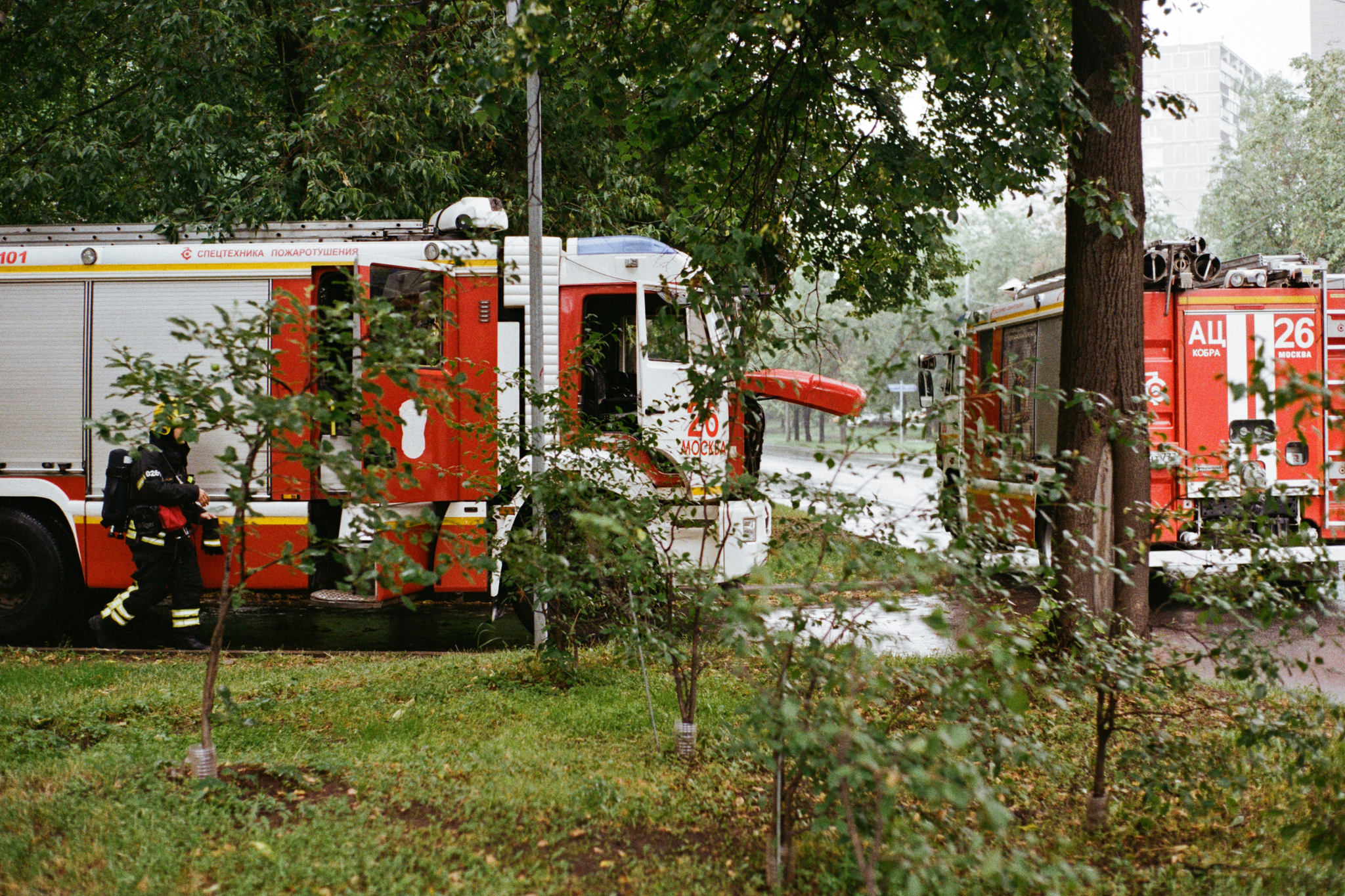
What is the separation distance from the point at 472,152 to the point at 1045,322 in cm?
741

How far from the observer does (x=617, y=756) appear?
15.6 feet

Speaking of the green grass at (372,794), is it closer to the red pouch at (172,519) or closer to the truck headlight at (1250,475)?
the red pouch at (172,519)

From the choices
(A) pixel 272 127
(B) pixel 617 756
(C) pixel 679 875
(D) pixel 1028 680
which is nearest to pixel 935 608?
(D) pixel 1028 680

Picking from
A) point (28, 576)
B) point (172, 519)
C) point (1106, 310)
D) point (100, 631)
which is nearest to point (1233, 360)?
point (1106, 310)

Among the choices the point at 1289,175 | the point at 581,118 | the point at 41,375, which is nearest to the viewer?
the point at 581,118

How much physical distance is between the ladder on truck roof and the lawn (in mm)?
4096

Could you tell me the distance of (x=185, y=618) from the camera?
7.70 metres

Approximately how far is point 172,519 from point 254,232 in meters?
2.83

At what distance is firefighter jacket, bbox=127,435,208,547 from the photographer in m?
7.35

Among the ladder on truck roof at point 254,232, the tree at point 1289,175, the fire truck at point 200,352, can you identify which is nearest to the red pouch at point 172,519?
the fire truck at point 200,352

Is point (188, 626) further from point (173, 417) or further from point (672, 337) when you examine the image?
point (672, 337)

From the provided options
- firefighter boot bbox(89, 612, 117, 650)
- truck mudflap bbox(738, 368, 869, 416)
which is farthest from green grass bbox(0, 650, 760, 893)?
truck mudflap bbox(738, 368, 869, 416)

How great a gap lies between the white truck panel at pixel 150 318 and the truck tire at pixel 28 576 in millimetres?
593

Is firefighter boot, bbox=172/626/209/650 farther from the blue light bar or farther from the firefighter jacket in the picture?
the blue light bar
